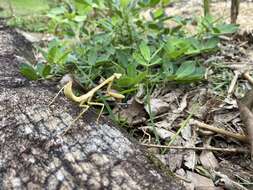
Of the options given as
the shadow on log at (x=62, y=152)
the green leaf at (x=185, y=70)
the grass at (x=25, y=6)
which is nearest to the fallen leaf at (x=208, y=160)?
the shadow on log at (x=62, y=152)

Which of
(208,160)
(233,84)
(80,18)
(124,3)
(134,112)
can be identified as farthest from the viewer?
(80,18)

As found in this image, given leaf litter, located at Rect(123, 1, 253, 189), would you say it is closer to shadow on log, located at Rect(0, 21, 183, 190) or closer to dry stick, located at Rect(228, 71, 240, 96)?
dry stick, located at Rect(228, 71, 240, 96)

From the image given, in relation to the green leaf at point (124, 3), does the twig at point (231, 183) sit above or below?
below

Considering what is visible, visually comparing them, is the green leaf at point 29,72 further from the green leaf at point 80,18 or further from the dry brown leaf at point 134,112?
the green leaf at point 80,18

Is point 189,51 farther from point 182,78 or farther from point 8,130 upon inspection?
point 8,130

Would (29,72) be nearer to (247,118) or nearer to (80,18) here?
(80,18)

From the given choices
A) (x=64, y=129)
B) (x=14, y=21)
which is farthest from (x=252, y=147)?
(x=14, y=21)

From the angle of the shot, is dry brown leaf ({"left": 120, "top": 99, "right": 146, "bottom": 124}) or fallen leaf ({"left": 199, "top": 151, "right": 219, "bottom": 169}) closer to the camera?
fallen leaf ({"left": 199, "top": 151, "right": 219, "bottom": 169})

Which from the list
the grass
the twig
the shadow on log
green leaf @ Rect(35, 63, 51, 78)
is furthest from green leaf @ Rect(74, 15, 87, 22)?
the grass

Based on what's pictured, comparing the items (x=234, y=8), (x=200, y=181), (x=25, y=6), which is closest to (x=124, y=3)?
(x=234, y=8)
